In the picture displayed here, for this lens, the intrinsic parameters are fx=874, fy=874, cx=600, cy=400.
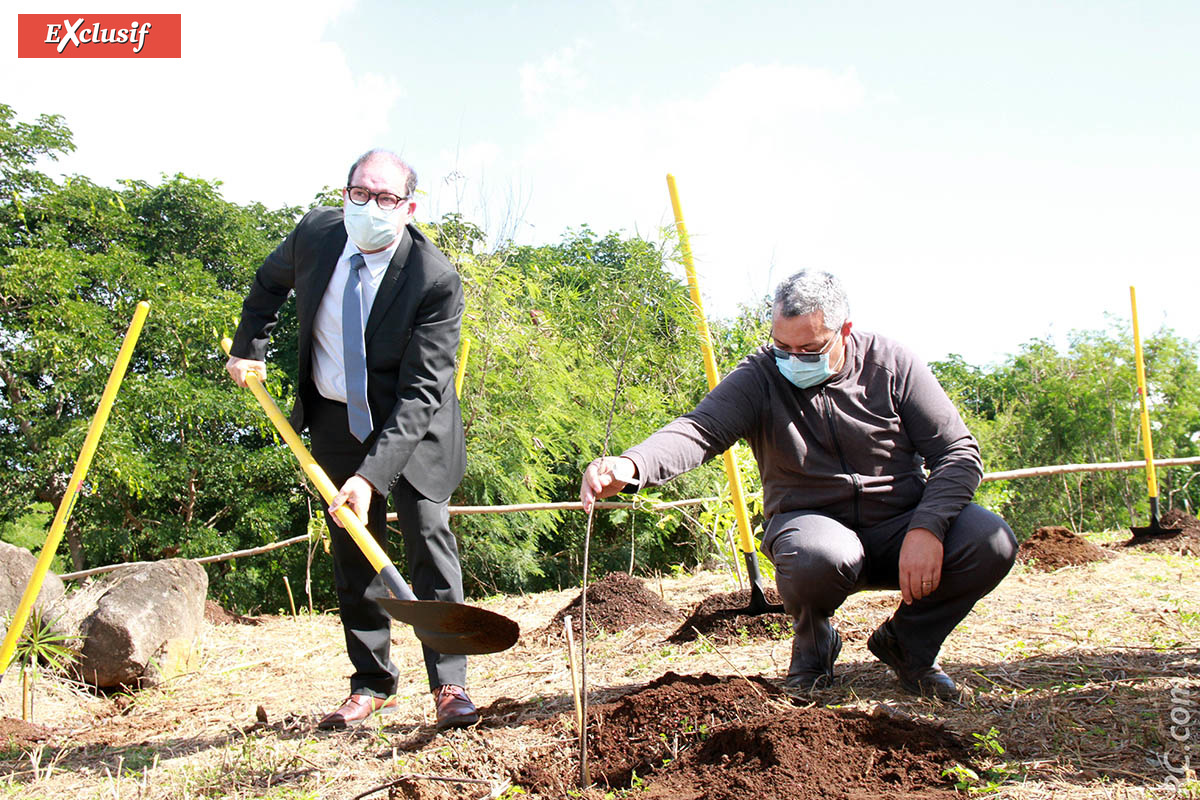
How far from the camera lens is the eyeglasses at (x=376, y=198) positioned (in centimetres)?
287

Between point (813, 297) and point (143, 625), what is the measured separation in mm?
3802

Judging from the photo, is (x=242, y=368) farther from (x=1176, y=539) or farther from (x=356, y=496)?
(x=1176, y=539)

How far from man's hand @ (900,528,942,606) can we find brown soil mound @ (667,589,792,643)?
1142 millimetres

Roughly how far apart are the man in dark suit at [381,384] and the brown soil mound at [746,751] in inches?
25.5

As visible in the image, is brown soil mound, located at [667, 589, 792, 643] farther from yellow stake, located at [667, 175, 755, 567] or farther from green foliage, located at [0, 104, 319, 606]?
green foliage, located at [0, 104, 319, 606]

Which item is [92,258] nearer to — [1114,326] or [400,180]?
[400,180]

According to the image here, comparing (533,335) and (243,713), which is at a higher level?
(533,335)

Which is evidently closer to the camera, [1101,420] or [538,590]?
[538,590]

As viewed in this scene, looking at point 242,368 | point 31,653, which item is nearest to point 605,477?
point 242,368

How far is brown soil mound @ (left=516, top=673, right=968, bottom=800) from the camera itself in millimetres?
1883

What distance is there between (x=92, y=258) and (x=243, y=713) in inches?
410

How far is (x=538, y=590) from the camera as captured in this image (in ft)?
30.6

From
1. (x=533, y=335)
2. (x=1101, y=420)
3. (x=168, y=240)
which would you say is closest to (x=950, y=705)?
(x=533, y=335)

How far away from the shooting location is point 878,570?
2.77m
